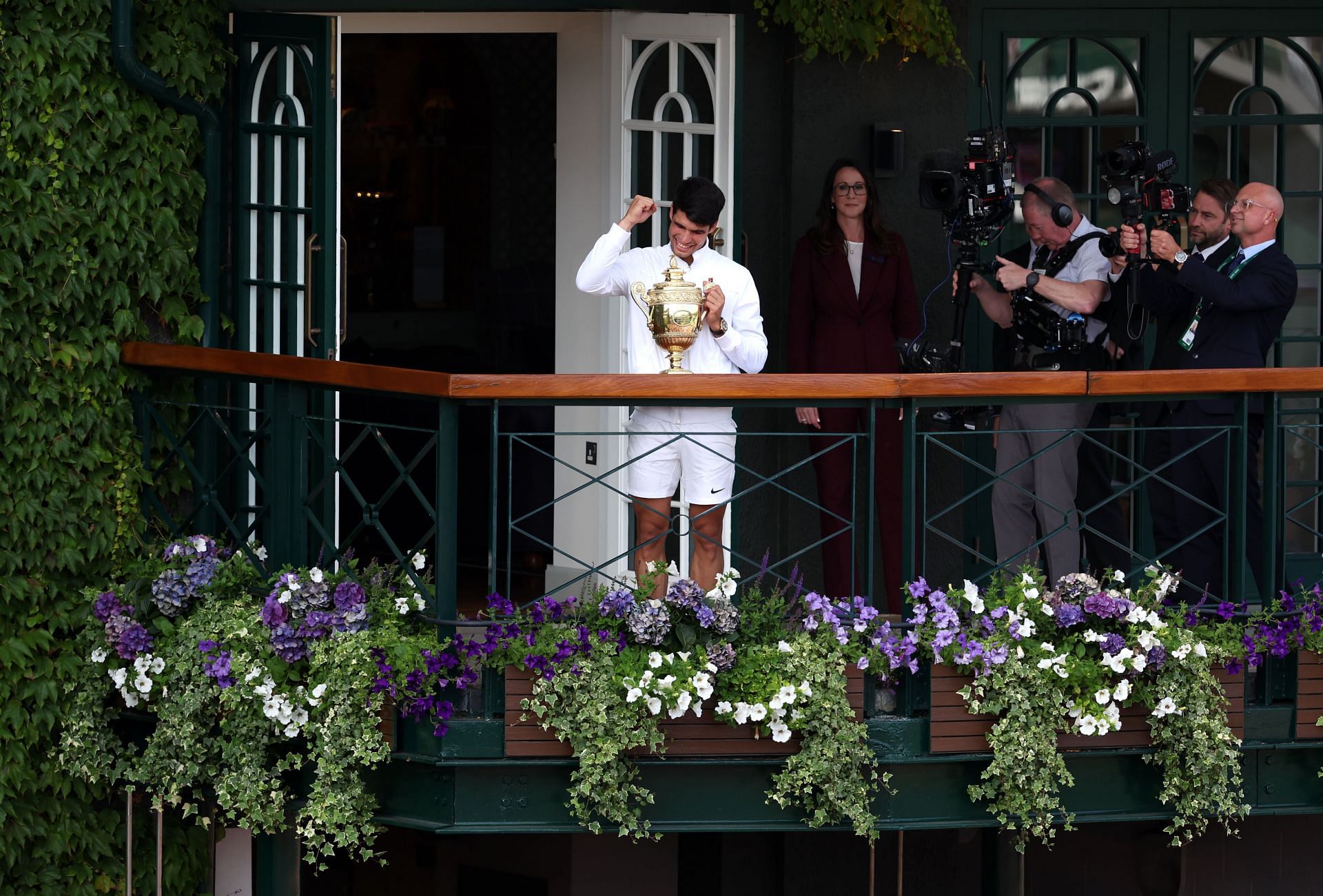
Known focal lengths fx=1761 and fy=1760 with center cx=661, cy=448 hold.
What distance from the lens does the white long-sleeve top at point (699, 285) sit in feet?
18.3

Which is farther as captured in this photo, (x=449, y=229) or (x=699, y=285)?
(x=449, y=229)

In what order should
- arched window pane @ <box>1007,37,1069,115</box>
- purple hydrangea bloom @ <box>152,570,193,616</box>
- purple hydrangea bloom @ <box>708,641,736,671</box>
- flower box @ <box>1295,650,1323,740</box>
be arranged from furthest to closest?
arched window pane @ <box>1007,37,1069,115</box> → purple hydrangea bloom @ <box>152,570,193,616</box> → flower box @ <box>1295,650,1323,740</box> → purple hydrangea bloom @ <box>708,641,736,671</box>

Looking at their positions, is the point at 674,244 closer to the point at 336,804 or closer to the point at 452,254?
the point at 336,804

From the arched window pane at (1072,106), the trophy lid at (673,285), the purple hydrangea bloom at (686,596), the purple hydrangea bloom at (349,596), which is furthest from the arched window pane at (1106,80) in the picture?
the purple hydrangea bloom at (349,596)

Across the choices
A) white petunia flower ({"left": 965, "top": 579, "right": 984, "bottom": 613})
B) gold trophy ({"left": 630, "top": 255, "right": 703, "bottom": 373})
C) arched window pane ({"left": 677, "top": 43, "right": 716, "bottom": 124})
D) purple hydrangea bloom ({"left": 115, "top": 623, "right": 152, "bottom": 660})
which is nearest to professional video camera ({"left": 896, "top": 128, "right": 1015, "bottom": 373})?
arched window pane ({"left": 677, "top": 43, "right": 716, "bottom": 124})

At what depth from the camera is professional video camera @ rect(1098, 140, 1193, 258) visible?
595 centimetres

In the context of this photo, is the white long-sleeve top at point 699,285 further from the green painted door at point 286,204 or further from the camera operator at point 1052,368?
the green painted door at point 286,204

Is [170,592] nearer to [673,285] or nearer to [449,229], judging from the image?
[673,285]

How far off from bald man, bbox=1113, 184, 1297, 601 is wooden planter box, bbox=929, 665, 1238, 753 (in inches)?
24.5

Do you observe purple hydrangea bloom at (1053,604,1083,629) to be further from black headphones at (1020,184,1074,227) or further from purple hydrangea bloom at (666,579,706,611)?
black headphones at (1020,184,1074,227)

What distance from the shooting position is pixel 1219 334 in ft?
19.4

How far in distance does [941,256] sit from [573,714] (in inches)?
118

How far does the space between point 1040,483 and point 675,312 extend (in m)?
1.66

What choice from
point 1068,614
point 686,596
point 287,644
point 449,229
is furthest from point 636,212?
point 449,229
